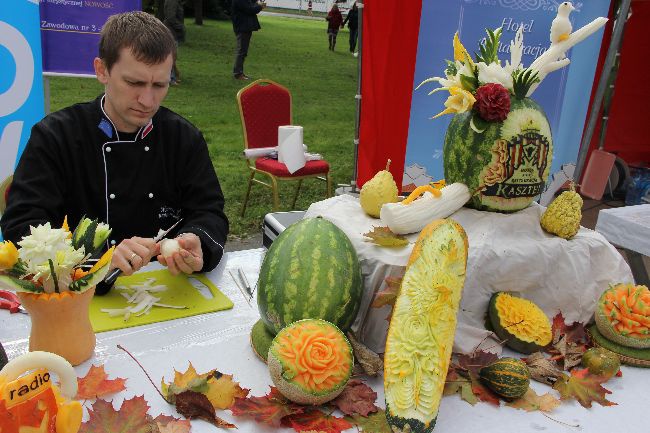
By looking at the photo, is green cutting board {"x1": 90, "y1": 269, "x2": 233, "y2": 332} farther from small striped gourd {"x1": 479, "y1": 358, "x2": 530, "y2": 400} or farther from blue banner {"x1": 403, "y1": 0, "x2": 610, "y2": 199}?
blue banner {"x1": 403, "y1": 0, "x2": 610, "y2": 199}

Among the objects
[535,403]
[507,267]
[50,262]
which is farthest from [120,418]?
[507,267]

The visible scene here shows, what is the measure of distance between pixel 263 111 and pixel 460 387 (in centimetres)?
404

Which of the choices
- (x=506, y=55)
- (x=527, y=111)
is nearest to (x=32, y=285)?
(x=527, y=111)

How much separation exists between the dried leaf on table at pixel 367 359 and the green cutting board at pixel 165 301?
0.44 metres

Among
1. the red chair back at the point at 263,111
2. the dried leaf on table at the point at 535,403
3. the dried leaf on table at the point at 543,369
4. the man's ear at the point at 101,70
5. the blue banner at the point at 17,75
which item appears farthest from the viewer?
the red chair back at the point at 263,111

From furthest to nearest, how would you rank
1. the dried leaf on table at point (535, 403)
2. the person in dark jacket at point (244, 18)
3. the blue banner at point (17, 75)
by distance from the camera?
the person in dark jacket at point (244, 18) → the blue banner at point (17, 75) → the dried leaf on table at point (535, 403)

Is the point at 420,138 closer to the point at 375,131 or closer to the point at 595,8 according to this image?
the point at 375,131

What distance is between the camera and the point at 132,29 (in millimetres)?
1624

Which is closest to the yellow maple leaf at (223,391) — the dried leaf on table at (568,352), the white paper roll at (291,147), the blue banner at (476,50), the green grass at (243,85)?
the dried leaf on table at (568,352)

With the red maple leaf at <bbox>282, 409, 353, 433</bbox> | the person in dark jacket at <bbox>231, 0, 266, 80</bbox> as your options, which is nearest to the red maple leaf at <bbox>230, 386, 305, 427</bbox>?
the red maple leaf at <bbox>282, 409, 353, 433</bbox>

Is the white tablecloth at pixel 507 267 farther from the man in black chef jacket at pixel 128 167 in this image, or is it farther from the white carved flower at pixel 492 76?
the man in black chef jacket at pixel 128 167

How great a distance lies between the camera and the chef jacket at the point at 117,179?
68.7 inches

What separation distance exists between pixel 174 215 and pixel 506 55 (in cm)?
283

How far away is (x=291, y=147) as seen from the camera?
4.59 metres
